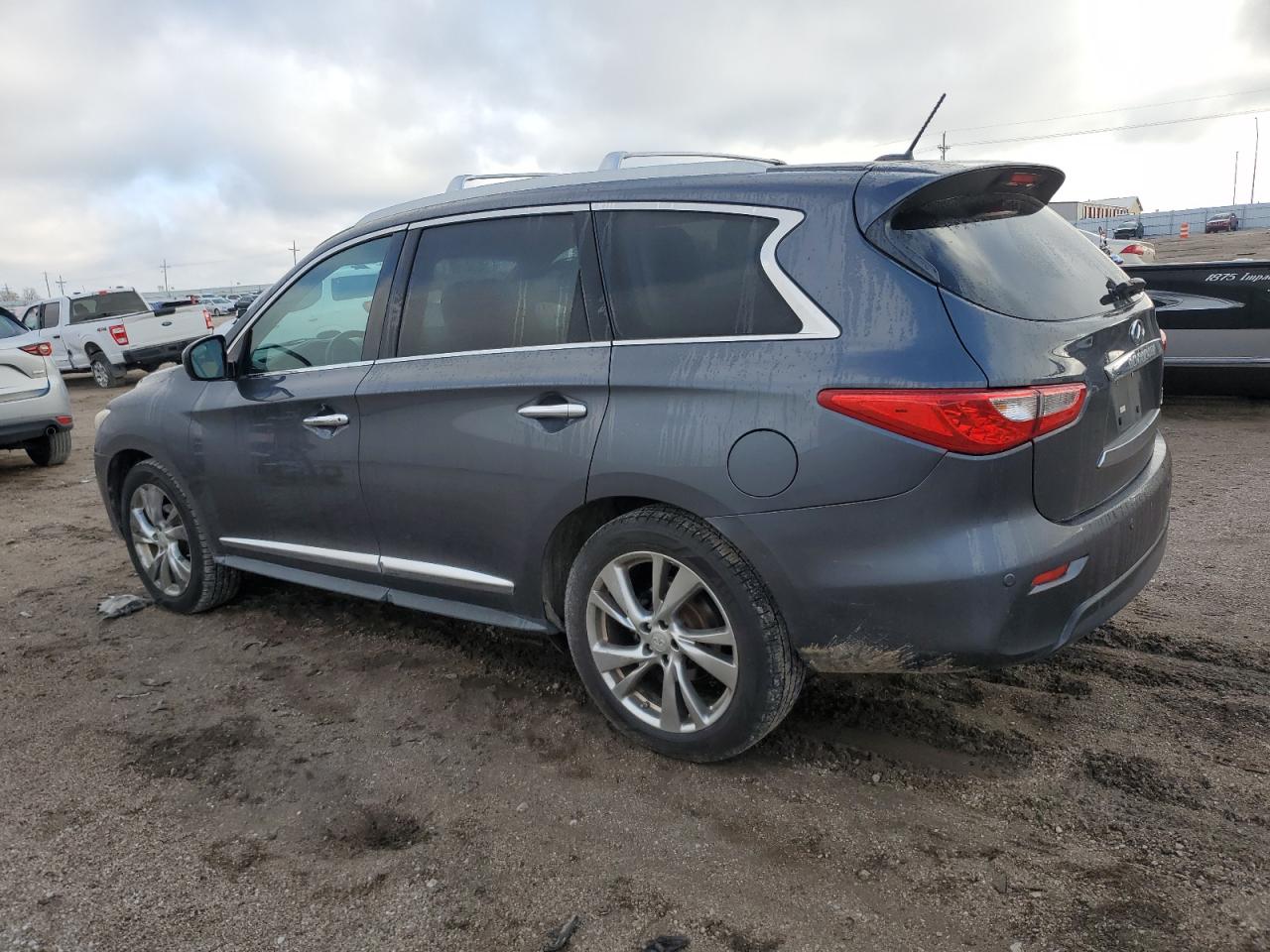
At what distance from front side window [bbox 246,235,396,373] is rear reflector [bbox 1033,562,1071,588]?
8.36ft

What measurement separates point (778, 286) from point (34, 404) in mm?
8606

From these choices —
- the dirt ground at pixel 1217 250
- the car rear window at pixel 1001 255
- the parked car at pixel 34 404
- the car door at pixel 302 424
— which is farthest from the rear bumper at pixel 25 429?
the dirt ground at pixel 1217 250

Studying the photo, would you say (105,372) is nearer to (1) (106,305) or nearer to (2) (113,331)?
(2) (113,331)

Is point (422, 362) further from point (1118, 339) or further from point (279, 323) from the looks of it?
point (1118, 339)

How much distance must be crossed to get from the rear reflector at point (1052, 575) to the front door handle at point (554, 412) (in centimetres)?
137

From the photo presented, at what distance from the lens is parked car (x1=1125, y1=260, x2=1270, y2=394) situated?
7699mm

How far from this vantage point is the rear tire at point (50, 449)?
9.47 meters

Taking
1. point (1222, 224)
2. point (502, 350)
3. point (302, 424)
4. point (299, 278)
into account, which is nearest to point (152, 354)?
point (299, 278)

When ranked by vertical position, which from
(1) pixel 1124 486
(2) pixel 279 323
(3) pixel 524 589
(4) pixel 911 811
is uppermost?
(2) pixel 279 323

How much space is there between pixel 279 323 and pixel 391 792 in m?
2.15

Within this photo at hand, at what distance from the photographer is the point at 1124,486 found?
111 inches

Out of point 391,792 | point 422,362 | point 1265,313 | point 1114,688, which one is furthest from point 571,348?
point 1265,313

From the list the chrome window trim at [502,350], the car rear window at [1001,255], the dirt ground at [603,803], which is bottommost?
the dirt ground at [603,803]

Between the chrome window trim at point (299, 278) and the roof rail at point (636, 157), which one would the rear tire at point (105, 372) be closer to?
the chrome window trim at point (299, 278)
